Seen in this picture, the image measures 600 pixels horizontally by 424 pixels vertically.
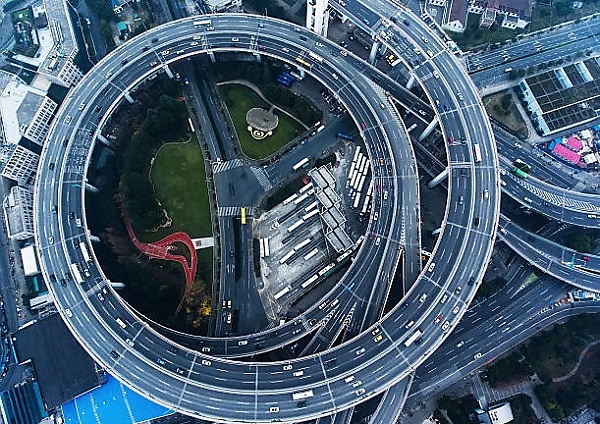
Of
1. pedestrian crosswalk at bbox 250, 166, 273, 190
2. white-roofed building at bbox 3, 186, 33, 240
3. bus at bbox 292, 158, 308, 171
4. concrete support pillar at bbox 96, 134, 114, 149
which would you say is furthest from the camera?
bus at bbox 292, 158, 308, 171

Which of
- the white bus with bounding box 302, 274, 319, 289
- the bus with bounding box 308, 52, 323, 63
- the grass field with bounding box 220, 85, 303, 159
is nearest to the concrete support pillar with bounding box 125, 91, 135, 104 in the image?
the grass field with bounding box 220, 85, 303, 159

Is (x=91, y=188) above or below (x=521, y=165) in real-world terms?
above

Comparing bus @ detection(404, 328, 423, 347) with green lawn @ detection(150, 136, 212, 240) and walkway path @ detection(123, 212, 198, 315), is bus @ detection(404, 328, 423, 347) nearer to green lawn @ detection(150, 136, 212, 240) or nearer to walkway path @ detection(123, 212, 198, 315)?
walkway path @ detection(123, 212, 198, 315)

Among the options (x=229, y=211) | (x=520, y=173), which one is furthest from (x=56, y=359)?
(x=520, y=173)

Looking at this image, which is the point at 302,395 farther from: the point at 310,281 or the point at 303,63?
the point at 303,63

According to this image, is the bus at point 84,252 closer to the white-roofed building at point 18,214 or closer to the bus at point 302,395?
the white-roofed building at point 18,214
